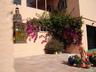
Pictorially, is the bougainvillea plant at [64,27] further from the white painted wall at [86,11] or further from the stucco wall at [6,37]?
the stucco wall at [6,37]

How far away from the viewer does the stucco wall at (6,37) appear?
3934 millimetres

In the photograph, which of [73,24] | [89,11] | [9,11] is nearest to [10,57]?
[9,11]

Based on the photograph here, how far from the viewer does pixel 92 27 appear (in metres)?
23.5

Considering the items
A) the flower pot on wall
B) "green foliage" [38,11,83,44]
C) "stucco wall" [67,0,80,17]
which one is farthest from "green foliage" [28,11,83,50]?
"stucco wall" [67,0,80,17]

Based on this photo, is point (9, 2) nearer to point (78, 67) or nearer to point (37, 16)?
point (78, 67)

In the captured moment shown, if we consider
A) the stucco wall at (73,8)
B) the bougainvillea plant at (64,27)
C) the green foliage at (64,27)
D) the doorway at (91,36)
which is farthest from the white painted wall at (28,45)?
the doorway at (91,36)

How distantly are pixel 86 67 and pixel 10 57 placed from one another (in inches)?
345

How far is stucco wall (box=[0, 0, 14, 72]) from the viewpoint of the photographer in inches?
155

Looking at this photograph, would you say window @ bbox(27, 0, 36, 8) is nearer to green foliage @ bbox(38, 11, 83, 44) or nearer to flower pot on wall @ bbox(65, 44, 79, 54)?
green foliage @ bbox(38, 11, 83, 44)

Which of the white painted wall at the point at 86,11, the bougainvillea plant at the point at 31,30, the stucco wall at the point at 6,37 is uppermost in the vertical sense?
the white painted wall at the point at 86,11

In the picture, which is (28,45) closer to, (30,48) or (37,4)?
(30,48)

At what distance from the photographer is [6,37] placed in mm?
3990

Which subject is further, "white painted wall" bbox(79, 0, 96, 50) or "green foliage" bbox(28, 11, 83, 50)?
"white painted wall" bbox(79, 0, 96, 50)

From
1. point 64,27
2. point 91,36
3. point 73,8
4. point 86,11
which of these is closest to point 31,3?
point 64,27
